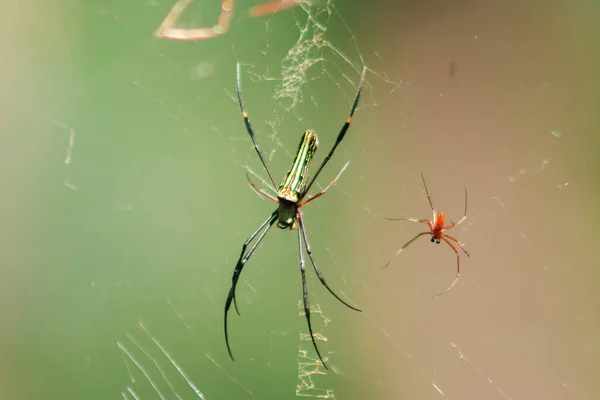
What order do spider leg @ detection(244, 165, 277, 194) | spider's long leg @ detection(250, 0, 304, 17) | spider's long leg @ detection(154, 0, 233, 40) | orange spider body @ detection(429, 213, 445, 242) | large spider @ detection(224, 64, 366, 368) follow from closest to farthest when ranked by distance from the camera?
large spider @ detection(224, 64, 366, 368), spider leg @ detection(244, 165, 277, 194), orange spider body @ detection(429, 213, 445, 242), spider's long leg @ detection(250, 0, 304, 17), spider's long leg @ detection(154, 0, 233, 40)

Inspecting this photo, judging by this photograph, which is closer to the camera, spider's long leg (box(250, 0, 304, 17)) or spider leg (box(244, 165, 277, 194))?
spider leg (box(244, 165, 277, 194))

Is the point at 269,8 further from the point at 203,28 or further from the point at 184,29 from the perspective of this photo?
the point at 184,29

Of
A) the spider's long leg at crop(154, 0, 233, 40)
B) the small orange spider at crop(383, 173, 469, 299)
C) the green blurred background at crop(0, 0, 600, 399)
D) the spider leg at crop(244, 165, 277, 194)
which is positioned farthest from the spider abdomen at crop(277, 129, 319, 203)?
the spider's long leg at crop(154, 0, 233, 40)

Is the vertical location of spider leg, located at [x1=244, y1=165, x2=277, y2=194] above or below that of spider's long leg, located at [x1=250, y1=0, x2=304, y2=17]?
below

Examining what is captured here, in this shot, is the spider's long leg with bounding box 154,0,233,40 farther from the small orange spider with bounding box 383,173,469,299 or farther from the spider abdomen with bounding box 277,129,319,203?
the small orange spider with bounding box 383,173,469,299

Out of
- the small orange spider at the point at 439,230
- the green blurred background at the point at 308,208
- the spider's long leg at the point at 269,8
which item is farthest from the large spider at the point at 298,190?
the spider's long leg at the point at 269,8

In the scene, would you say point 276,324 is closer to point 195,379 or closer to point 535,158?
point 195,379
